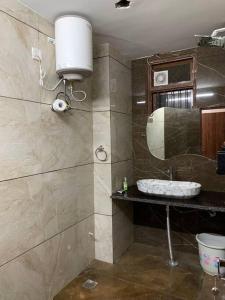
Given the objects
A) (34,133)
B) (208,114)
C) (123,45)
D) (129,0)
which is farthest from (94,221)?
(129,0)

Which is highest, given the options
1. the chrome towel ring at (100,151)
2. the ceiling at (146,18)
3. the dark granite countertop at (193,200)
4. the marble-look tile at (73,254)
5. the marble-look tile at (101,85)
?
the ceiling at (146,18)

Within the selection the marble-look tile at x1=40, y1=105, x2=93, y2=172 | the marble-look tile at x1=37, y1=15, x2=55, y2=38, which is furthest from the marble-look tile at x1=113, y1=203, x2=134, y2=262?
the marble-look tile at x1=37, y1=15, x2=55, y2=38

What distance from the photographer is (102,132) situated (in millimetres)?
2416

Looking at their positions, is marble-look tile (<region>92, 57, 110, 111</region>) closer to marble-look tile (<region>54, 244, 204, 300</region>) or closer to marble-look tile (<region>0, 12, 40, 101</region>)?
marble-look tile (<region>0, 12, 40, 101</region>)

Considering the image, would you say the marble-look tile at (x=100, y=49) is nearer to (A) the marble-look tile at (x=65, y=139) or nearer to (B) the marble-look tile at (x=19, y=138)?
(A) the marble-look tile at (x=65, y=139)

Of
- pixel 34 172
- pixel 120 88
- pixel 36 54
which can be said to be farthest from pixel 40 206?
pixel 120 88

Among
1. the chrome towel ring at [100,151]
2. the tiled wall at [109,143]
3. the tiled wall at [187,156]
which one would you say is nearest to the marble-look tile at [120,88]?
the tiled wall at [109,143]

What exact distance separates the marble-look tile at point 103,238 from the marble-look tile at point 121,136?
0.64m

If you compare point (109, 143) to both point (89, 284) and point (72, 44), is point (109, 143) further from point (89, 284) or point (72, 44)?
point (89, 284)

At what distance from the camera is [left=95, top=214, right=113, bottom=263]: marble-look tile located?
96.2 inches

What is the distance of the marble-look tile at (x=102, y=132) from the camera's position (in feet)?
7.83

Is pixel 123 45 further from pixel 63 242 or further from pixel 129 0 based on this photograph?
pixel 63 242

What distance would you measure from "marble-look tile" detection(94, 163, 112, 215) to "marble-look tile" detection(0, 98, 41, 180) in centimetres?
79

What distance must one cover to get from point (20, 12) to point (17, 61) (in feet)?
1.13
